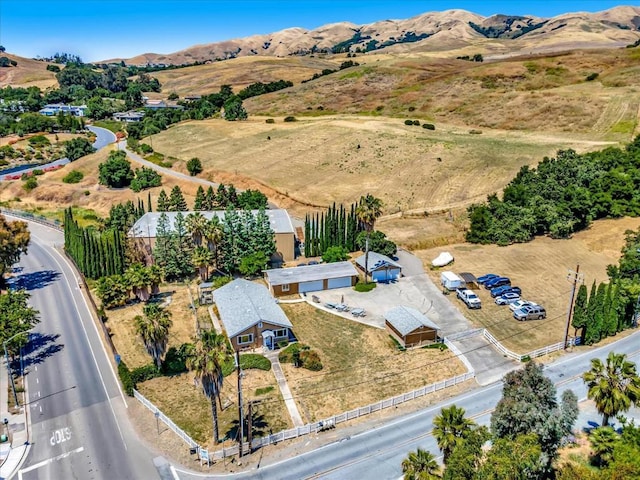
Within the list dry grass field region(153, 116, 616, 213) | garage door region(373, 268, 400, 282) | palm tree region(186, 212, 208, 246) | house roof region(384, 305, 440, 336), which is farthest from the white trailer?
palm tree region(186, 212, 208, 246)

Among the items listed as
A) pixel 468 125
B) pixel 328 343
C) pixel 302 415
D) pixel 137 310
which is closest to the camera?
pixel 302 415

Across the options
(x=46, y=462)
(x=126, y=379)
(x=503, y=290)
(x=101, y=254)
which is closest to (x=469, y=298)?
(x=503, y=290)

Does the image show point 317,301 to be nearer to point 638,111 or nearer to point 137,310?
point 137,310

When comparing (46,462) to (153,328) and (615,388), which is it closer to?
(153,328)

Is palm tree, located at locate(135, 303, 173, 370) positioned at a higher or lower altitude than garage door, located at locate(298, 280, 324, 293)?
higher

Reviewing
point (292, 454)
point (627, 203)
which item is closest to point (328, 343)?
point (292, 454)

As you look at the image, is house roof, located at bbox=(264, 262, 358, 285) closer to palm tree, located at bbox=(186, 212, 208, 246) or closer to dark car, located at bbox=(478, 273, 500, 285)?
palm tree, located at bbox=(186, 212, 208, 246)

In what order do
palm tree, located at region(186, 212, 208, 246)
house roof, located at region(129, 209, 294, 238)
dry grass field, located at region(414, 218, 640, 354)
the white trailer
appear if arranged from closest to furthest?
1. dry grass field, located at region(414, 218, 640, 354)
2. the white trailer
3. palm tree, located at region(186, 212, 208, 246)
4. house roof, located at region(129, 209, 294, 238)

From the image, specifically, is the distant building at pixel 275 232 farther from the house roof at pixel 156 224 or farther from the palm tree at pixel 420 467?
the palm tree at pixel 420 467
